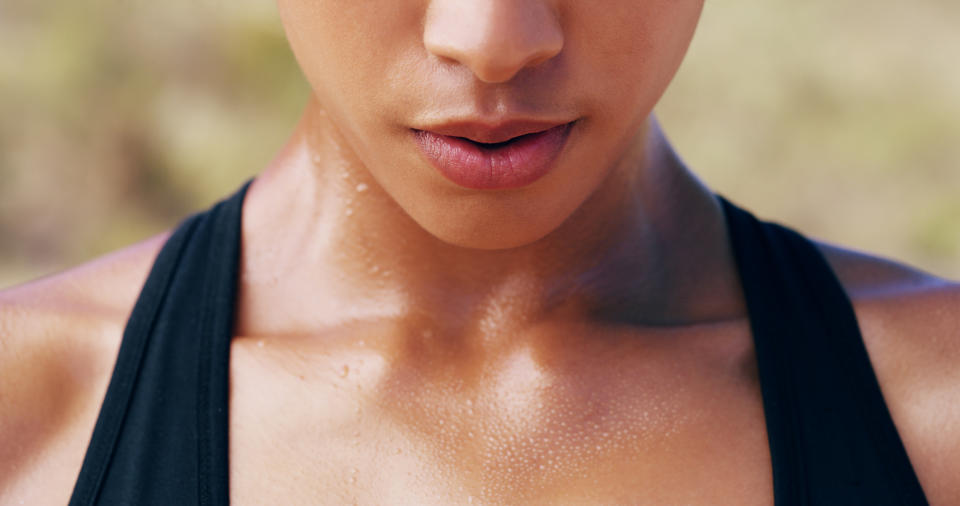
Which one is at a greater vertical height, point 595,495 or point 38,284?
point 38,284

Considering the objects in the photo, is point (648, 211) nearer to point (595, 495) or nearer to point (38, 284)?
point (595, 495)

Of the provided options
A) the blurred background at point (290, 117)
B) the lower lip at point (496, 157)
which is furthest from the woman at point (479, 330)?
the blurred background at point (290, 117)

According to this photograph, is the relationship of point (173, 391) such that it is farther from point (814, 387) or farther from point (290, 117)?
point (290, 117)

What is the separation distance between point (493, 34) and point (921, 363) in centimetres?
45

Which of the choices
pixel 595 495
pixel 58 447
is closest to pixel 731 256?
pixel 595 495

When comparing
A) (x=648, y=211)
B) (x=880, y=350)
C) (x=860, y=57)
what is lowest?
(x=860, y=57)

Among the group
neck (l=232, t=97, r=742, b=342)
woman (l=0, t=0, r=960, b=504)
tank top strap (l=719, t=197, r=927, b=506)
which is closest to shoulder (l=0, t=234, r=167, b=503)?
woman (l=0, t=0, r=960, b=504)

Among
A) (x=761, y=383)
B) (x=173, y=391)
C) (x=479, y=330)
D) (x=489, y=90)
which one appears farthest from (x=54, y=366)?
(x=761, y=383)

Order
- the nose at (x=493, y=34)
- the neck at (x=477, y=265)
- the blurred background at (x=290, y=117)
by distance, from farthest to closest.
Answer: the blurred background at (x=290, y=117)
the neck at (x=477, y=265)
the nose at (x=493, y=34)

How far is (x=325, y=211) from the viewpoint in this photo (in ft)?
2.95

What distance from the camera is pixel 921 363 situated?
0.81 metres

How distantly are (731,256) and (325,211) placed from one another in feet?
1.17

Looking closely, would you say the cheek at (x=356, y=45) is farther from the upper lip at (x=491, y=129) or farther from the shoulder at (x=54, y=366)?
the shoulder at (x=54, y=366)

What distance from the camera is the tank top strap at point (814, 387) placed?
760 millimetres
